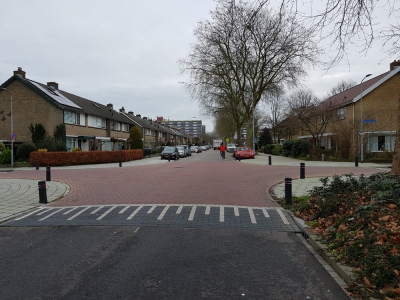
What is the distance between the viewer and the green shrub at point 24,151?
88.7ft

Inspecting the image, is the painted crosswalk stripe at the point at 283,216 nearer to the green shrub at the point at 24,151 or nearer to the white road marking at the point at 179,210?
the white road marking at the point at 179,210

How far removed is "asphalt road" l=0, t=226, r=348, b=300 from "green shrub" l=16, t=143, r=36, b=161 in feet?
77.4

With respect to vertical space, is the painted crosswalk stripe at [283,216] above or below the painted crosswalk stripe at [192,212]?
below

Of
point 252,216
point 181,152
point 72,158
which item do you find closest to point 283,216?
point 252,216

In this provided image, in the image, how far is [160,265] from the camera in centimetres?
448

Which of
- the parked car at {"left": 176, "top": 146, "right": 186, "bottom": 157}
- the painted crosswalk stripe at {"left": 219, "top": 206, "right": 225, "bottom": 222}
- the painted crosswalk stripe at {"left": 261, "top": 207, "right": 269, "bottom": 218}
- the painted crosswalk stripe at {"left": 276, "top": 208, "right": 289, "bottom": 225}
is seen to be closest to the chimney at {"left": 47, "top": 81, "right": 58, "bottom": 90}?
the parked car at {"left": 176, "top": 146, "right": 186, "bottom": 157}

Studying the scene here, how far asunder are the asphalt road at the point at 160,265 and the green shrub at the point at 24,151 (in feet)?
77.4

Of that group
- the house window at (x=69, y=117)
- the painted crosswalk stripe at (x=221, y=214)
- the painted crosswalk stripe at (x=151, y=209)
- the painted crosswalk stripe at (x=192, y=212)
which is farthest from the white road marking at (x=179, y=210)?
the house window at (x=69, y=117)

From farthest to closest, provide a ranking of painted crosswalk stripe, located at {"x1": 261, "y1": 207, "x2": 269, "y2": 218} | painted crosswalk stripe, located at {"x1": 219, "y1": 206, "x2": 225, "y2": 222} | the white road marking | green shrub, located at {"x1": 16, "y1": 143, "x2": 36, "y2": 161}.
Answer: green shrub, located at {"x1": 16, "y1": 143, "x2": 36, "y2": 161} < the white road marking < painted crosswalk stripe, located at {"x1": 261, "y1": 207, "x2": 269, "y2": 218} < painted crosswalk stripe, located at {"x1": 219, "y1": 206, "x2": 225, "y2": 222}

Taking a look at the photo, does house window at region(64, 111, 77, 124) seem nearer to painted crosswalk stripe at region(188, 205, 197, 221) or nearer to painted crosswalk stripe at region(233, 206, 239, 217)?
painted crosswalk stripe at region(188, 205, 197, 221)

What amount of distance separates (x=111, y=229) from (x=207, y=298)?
11.6ft

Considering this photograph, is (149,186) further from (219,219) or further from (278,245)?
(278,245)

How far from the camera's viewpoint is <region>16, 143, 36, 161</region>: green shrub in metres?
27.0

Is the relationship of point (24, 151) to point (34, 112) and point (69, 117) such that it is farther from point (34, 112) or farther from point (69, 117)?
point (69, 117)
